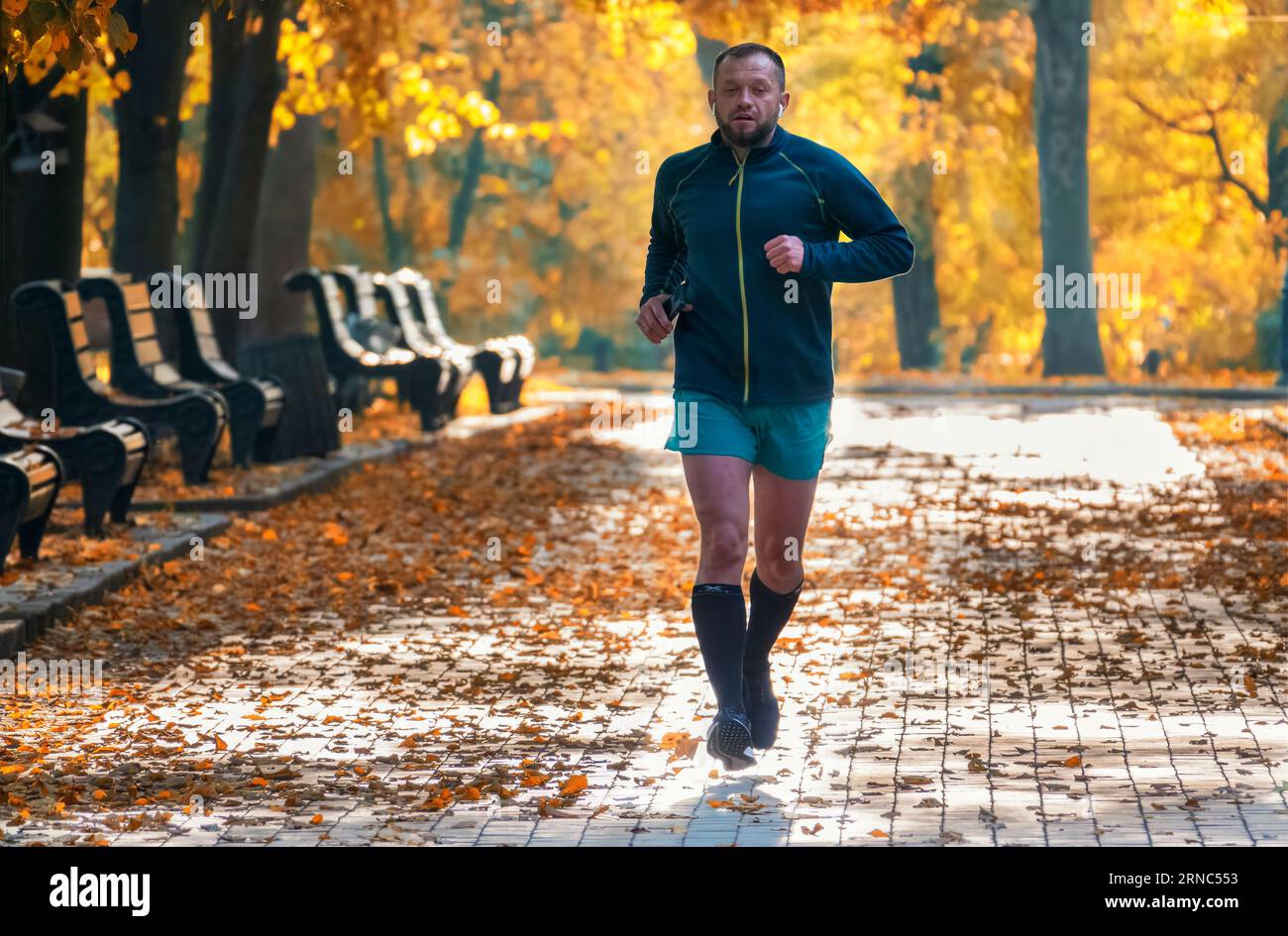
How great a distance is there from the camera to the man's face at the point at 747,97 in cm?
668

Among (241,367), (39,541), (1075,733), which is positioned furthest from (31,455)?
(241,367)

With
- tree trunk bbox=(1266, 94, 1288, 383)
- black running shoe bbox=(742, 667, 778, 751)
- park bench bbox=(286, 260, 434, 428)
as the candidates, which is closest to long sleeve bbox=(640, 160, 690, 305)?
black running shoe bbox=(742, 667, 778, 751)

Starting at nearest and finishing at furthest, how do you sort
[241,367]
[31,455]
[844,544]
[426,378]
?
[31,455] < [844,544] < [241,367] < [426,378]

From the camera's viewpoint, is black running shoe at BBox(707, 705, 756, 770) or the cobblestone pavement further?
black running shoe at BBox(707, 705, 756, 770)

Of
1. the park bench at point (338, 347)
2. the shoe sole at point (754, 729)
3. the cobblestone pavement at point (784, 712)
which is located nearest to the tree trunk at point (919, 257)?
the park bench at point (338, 347)

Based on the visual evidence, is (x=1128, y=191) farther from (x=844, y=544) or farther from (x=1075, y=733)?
(x=1075, y=733)

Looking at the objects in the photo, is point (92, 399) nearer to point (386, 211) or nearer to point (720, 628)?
point (720, 628)

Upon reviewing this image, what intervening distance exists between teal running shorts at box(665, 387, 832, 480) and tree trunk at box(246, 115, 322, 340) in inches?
631

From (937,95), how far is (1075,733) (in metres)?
33.3

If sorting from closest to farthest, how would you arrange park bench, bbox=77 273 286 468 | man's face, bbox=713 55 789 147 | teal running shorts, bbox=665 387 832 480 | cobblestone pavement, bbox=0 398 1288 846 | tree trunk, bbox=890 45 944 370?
cobblestone pavement, bbox=0 398 1288 846 → man's face, bbox=713 55 789 147 → teal running shorts, bbox=665 387 832 480 → park bench, bbox=77 273 286 468 → tree trunk, bbox=890 45 944 370

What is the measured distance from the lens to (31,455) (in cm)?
1045

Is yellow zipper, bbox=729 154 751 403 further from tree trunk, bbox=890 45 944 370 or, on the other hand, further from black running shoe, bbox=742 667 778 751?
tree trunk, bbox=890 45 944 370

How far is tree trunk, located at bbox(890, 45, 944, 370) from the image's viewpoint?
130ft

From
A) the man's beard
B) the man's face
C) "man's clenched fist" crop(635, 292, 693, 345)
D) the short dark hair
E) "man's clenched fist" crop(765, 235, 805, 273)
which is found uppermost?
the short dark hair
